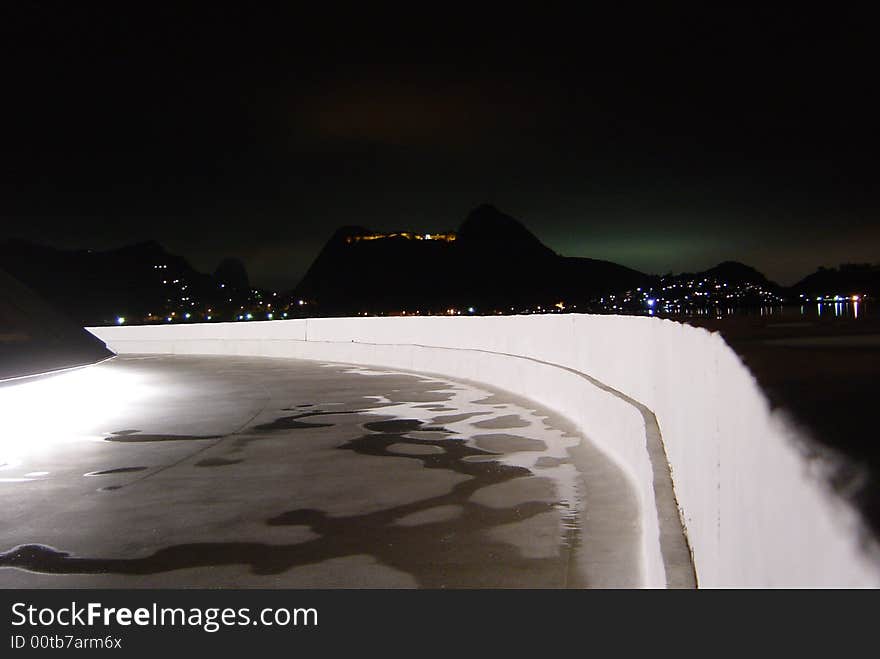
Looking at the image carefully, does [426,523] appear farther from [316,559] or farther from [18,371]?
[18,371]

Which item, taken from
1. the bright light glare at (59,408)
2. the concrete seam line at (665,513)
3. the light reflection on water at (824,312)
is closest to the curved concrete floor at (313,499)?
the bright light glare at (59,408)

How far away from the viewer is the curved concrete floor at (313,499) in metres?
6.83

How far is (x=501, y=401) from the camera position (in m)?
18.9

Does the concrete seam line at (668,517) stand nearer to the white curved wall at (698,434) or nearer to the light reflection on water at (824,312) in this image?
the white curved wall at (698,434)

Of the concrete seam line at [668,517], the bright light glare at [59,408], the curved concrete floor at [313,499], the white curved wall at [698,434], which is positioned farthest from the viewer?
the bright light glare at [59,408]

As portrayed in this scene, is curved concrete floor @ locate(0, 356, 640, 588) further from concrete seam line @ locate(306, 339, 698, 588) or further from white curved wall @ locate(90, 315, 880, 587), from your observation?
white curved wall @ locate(90, 315, 880, 587)

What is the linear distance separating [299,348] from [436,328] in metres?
10.9

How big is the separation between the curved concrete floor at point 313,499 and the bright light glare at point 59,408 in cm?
10

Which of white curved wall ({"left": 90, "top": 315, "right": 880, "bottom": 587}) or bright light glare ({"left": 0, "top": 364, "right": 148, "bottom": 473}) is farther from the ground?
white curved wall ({"left": 90, "top": 315, "right": 880, "bottom": 587})

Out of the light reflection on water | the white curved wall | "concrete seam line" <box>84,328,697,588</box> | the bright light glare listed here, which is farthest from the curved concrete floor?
the light reflection on water

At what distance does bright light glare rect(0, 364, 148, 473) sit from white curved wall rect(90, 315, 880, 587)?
8024 mm

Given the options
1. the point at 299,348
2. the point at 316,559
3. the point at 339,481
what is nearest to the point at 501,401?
the point at 339,481

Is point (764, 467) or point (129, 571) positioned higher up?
point (764, 467)

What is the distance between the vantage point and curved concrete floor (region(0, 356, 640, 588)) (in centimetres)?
683
